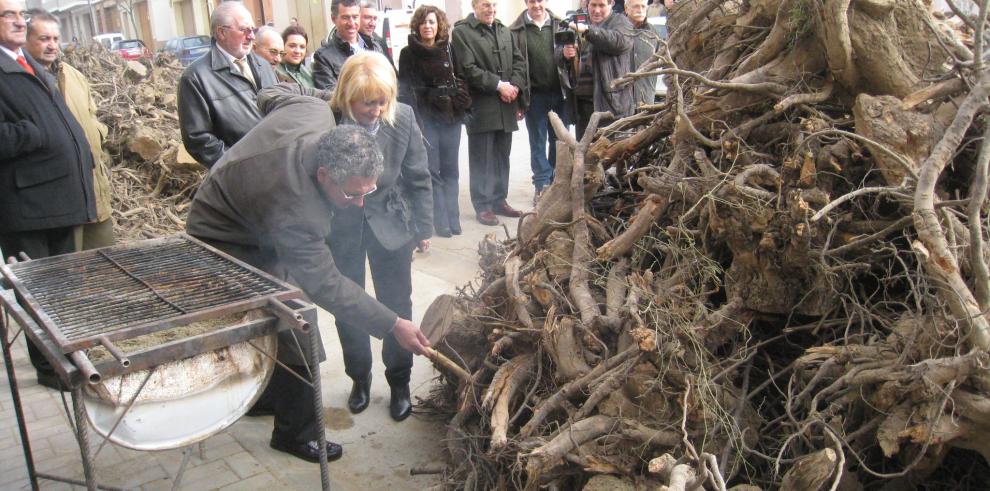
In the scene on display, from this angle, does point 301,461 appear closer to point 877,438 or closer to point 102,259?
point 102,259

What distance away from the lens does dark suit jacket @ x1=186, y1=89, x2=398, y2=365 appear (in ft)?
10.1

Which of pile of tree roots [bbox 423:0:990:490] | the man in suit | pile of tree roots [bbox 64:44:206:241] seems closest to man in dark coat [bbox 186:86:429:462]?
pile of tree roots [bbox 423:0:990:490]

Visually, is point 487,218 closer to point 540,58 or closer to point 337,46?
point 540,58

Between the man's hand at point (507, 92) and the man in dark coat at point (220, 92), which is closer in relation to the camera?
the man in dark coat at point (220, 92)

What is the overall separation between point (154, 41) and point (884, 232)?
4031 cm

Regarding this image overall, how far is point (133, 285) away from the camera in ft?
9.64

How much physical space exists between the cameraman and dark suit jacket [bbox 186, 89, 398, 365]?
3647mm

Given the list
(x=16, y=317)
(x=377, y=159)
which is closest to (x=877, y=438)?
(x=377, y=159)

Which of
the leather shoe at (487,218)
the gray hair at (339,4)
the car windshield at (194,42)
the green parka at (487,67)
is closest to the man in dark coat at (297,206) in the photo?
the gray hair at (339,4)

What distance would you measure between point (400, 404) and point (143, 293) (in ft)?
5.33

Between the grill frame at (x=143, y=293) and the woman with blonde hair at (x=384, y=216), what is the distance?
772 millimetres

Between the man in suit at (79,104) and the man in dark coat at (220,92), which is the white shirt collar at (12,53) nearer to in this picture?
the man in suit at (79,104)

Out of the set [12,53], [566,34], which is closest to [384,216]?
[12,53]

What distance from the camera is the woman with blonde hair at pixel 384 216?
357cm
